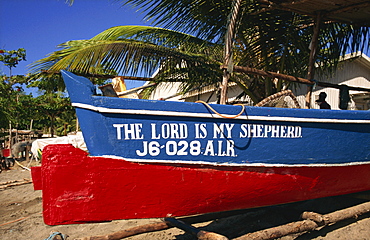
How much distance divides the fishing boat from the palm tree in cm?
210

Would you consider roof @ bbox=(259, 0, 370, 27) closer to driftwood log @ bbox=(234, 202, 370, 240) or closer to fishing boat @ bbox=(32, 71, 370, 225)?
fishing boat @ bbox=(32, 71, 370, 225)

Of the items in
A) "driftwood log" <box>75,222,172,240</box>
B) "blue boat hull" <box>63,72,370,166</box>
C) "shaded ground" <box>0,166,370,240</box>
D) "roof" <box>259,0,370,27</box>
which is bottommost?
"shaded ground" <box>0,166,370,240</box>

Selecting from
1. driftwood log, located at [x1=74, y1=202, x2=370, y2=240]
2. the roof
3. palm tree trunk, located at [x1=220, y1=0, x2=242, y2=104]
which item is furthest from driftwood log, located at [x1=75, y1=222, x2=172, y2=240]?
the roof

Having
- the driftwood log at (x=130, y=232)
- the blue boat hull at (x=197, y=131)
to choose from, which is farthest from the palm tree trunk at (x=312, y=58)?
the driftwood log at (x=130, y=232)

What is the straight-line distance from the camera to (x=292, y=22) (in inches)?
229

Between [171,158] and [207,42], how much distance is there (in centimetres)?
449

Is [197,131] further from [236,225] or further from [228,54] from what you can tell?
[236,225]

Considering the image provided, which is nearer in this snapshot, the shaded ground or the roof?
the shaded ground

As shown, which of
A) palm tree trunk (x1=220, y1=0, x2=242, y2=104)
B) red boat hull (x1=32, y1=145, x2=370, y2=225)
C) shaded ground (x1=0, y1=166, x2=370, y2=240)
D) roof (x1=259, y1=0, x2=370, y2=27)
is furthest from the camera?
roof (x1=259, y1=0, x2=370, y2=27)

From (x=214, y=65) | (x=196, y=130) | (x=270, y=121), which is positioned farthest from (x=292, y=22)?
(x=196, y=130)

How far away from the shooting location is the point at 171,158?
9.53 feet

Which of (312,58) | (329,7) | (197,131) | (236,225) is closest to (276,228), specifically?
(236,225)

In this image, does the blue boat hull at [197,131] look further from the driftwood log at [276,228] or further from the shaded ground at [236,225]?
the shaded ground at [236,225]

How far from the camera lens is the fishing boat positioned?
2.75 metres
